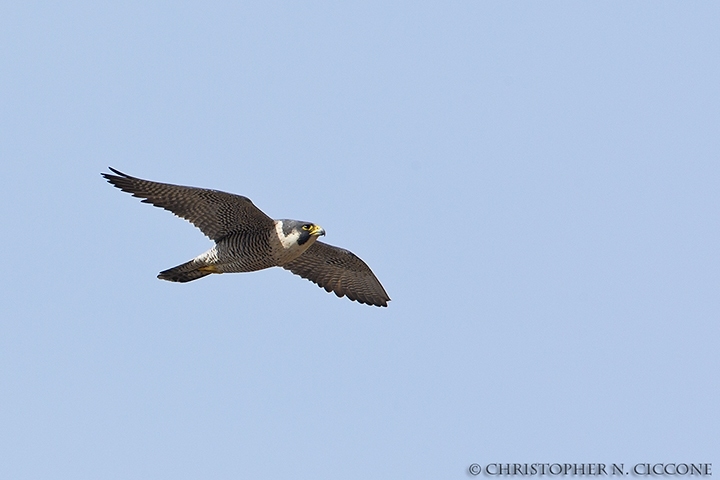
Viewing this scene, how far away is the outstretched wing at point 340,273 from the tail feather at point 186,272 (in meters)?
1.93

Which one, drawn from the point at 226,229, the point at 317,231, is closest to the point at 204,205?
the point at 226,229

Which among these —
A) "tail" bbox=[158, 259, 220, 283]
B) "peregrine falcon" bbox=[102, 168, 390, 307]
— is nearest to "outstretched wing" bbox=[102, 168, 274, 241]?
"peregrine falcon" bbox=[102, 168, 390, 307]

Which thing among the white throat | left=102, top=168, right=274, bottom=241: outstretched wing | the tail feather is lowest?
the tail feather

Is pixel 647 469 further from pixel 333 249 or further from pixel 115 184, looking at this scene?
pixel 115 184

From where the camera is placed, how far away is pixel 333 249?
14578mm

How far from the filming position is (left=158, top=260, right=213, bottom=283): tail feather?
44.0ft

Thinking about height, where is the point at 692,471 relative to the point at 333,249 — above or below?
below

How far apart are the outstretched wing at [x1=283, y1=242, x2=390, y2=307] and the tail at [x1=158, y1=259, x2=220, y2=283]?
75.2 inches

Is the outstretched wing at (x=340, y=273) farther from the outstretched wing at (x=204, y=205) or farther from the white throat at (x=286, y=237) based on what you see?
the outstretched wing at (x=204, y=205)

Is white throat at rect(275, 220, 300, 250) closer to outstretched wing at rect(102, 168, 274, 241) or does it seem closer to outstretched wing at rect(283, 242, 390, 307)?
outstretched wing at rect(102, 168, 274, 241)

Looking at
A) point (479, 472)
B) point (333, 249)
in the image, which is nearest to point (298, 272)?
point (333, 249)

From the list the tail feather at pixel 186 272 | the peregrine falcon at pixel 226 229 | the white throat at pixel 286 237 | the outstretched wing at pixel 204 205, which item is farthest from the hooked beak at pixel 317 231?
the tail feather at pixel 186 272

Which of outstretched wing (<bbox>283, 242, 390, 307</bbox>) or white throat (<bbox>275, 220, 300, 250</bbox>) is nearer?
white throat (<bbox>275, 220, 300, 250</bbox>)

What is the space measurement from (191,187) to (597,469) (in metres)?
6.71
